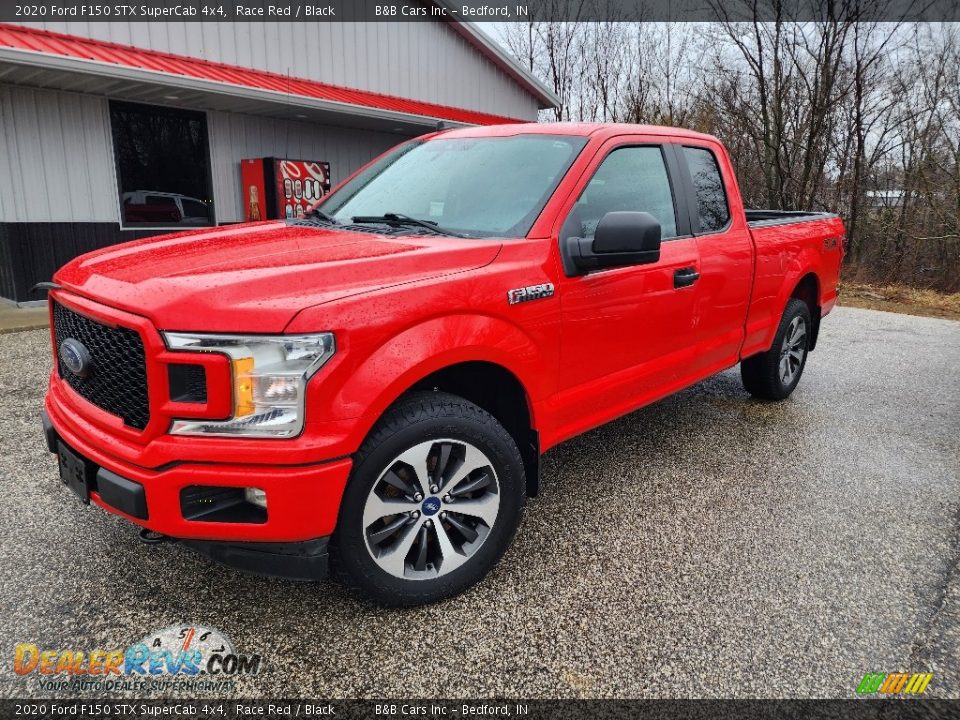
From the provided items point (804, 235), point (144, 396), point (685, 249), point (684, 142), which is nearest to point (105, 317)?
point (144, 396)

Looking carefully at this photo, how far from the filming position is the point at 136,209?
32.0 feet

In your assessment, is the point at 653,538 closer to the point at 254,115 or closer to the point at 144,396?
the point at 144,396

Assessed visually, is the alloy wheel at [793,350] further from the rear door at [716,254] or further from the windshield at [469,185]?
the windshield at [469,185]

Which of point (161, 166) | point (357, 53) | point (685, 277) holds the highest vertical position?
point (357, 53)

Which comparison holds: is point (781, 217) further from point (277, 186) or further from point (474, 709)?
point (277, 186)

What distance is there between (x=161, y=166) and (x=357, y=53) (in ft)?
14.2

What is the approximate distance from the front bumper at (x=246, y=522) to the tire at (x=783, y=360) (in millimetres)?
3692

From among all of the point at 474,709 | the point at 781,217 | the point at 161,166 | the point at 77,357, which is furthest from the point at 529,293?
the point at 161,166

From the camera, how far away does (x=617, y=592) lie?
266 centimetres

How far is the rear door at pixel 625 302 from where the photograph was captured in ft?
9.73

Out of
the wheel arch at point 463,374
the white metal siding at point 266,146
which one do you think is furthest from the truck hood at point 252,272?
the white metal siding at point 266,146

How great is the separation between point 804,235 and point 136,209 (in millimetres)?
8922

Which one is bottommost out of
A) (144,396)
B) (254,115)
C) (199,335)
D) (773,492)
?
(773,492)
